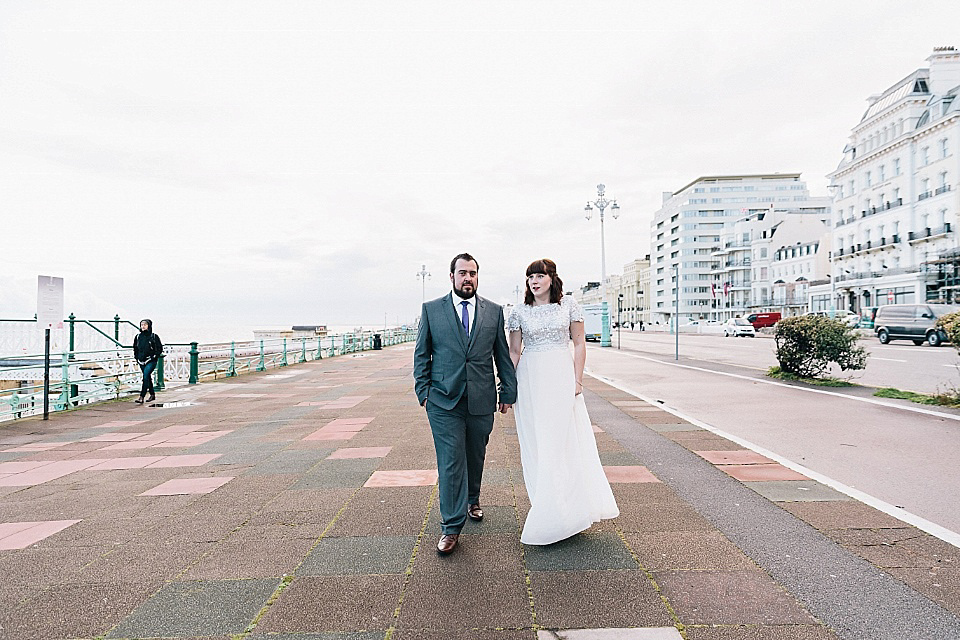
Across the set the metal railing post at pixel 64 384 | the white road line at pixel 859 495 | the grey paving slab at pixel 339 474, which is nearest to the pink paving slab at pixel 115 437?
the metal railing post at pixel 64 384

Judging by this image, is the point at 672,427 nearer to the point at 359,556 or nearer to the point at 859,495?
the point at 859,495

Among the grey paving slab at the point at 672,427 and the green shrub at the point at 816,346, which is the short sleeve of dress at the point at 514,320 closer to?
the grey paving slab at the point at 672,427

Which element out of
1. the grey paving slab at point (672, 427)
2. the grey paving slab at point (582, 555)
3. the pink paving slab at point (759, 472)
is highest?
the grey paving slab at point (672, 427)

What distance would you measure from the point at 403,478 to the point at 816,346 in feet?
35.6

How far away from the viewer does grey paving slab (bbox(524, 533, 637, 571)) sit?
341 cm

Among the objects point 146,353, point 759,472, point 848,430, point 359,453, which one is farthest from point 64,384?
point 848,430

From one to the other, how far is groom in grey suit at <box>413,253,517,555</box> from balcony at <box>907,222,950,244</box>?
5604 cm

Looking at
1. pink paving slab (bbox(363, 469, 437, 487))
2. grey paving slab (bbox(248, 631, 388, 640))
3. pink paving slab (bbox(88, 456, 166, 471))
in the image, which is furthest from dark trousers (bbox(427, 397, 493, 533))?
pink paving slab (bbox(88, 456, 166, 471))

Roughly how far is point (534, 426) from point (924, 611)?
2149mm

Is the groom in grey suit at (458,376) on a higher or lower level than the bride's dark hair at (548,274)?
lower

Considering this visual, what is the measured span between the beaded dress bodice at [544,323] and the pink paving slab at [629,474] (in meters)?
1.96

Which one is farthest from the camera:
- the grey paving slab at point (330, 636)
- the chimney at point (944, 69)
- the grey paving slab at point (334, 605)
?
the chimney at point (944, 69)

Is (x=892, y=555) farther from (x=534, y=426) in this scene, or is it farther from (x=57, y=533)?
(x=57, y=533)

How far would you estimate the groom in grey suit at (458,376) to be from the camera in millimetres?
3721
